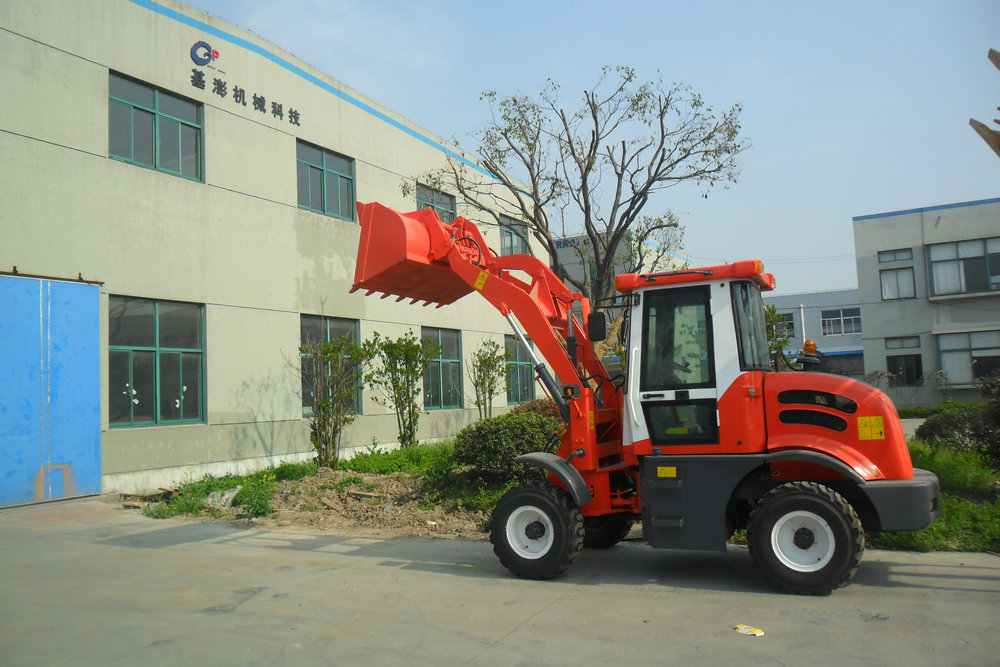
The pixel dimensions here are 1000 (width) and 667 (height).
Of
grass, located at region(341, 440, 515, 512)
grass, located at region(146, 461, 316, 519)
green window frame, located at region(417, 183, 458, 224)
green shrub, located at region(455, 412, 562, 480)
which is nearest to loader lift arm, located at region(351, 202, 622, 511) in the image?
green shrub, located at region(455, 412, 562, 480)

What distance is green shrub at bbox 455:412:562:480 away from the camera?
1059cm

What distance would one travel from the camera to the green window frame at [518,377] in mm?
25016

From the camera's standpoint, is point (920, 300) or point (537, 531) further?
point (920, 300)

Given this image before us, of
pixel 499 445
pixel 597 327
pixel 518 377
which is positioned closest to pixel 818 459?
pixel 597 327

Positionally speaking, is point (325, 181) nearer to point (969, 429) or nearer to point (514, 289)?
point (514, 289)

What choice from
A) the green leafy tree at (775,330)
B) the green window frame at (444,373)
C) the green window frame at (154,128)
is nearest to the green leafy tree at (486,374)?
the green window frame at (444,373)

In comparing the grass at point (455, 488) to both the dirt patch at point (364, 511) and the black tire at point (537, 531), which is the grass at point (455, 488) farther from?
the black tire at point (537, 531)

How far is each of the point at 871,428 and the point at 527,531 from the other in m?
3.13

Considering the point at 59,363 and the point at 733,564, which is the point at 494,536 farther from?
the point at 59,363

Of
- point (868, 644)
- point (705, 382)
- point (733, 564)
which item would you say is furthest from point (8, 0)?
point (868, 644)

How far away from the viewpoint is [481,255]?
8062 mm

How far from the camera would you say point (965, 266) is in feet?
103

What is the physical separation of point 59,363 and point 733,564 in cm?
1001

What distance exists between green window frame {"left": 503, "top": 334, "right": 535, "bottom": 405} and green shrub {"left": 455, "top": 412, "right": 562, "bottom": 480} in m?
13.1
